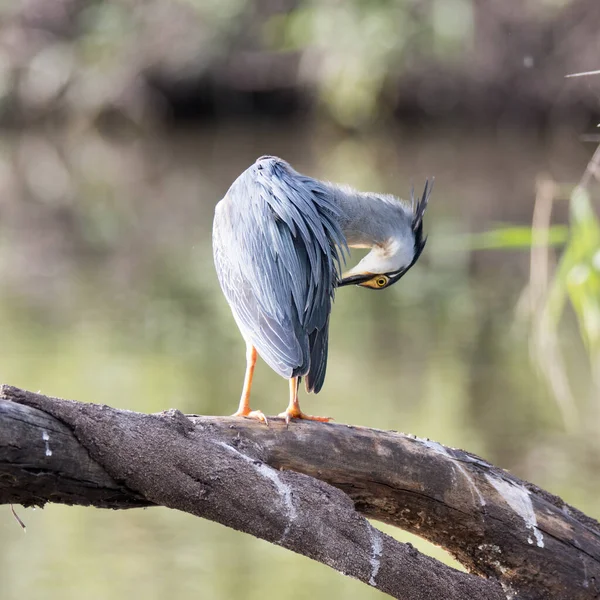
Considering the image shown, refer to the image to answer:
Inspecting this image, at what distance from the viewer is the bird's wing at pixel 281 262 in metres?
3.04

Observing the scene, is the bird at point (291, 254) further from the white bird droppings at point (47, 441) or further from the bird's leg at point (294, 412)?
the white bird droppings at point (47, 441)

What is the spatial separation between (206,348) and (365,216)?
4.95m

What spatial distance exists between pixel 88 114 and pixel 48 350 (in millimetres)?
13717

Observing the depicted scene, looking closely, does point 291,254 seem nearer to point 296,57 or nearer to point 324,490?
point 324,490

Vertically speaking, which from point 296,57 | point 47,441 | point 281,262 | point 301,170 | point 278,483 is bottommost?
point 47,441

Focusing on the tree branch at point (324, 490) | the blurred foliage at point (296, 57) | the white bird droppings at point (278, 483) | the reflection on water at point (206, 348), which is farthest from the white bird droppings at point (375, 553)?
the blurred foliage at point (296, 57)

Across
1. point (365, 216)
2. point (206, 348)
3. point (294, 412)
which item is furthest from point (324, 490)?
point (206, 348)

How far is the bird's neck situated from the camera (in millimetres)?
3585

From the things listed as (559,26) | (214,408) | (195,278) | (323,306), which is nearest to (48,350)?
(214,408)

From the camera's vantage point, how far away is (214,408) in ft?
22.8

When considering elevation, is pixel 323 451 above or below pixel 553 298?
below

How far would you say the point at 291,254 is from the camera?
127 inches

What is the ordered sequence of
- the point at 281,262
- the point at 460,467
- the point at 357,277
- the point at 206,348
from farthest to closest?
the point at 206,348
the point at 357,277
the point at 281,262
the point at 460,467

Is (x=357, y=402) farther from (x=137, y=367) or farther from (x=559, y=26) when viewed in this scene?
(x=559, y=26)
